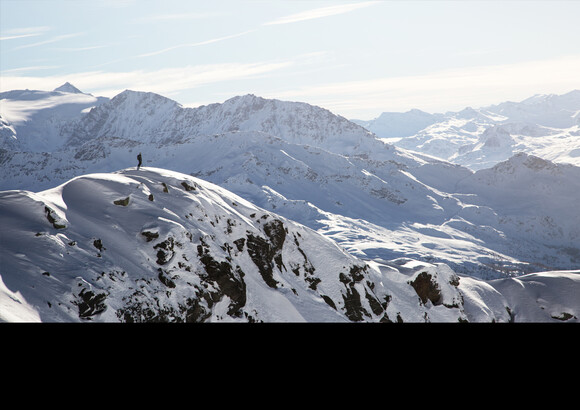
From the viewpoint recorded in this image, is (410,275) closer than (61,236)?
No

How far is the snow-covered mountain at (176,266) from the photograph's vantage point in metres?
36.6

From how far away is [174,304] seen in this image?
4516cm

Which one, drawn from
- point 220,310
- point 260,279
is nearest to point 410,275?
point 260,279

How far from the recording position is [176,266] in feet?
162

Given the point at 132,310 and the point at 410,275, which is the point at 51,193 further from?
the point at 410,275

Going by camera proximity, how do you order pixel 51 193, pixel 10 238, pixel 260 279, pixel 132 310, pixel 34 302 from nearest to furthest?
pixel 34 302 < pixel 10 238 < pixel 132 310 < pixel 51 193 < pixel 260 279

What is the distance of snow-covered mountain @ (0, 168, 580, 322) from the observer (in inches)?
1441
